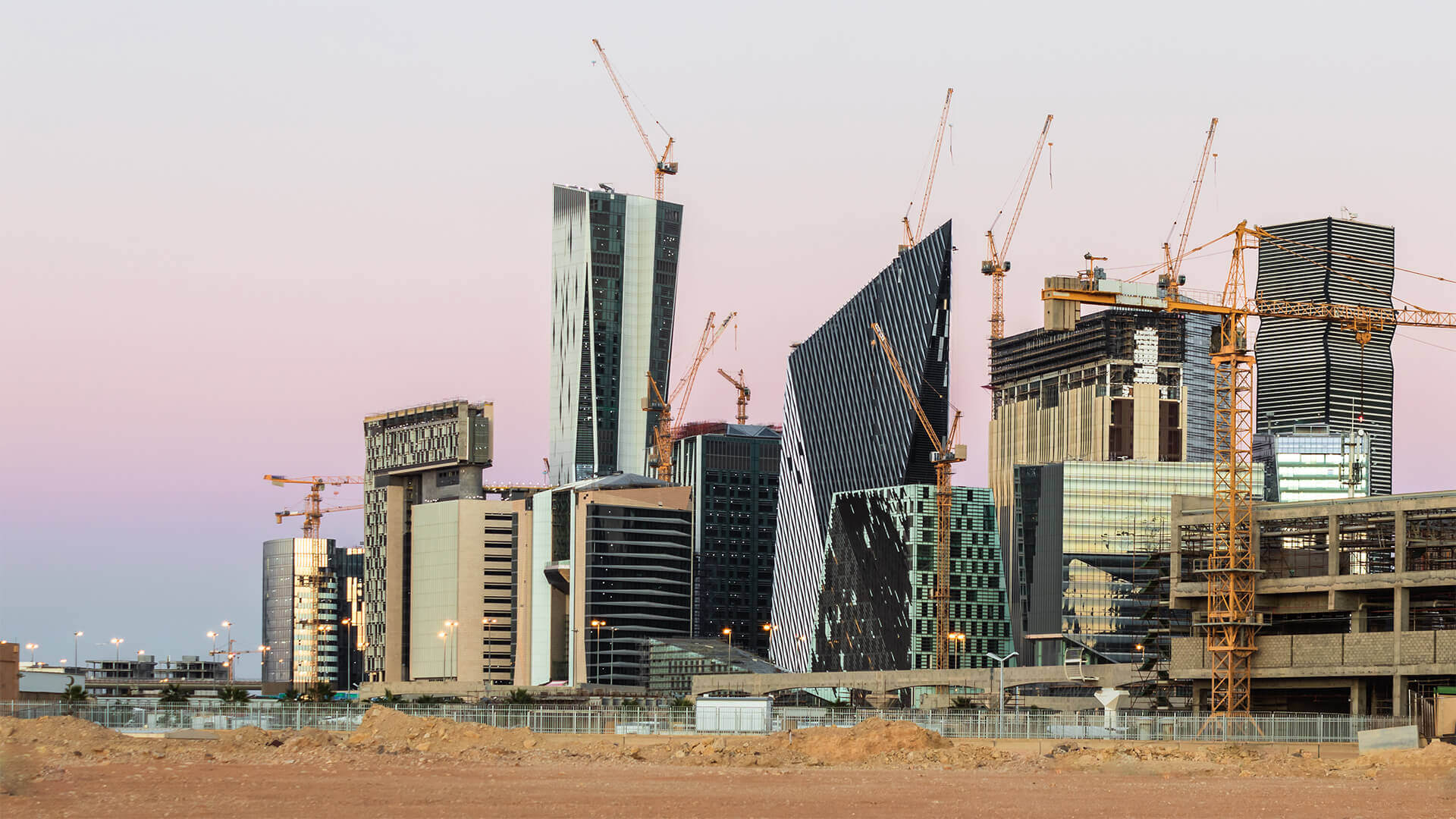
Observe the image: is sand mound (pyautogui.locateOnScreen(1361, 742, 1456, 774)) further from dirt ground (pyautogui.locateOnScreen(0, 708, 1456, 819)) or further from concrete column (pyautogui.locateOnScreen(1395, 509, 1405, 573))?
concrete column (pyautogui.locateOnScreen(1395, 509, 1405, 573))

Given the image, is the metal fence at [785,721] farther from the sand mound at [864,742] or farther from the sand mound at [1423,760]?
the sand mound at [1423,760]

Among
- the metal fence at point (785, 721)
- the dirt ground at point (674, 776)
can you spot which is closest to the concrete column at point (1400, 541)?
the metal fence at point (785, 721)

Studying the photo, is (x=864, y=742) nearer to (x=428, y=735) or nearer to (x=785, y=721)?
(x=428, y=735)

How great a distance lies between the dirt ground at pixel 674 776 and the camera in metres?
68.2

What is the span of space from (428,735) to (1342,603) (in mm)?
94290

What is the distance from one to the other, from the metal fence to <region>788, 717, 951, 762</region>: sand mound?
580 inches

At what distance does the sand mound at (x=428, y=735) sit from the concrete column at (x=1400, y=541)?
282ft

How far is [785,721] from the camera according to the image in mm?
123188

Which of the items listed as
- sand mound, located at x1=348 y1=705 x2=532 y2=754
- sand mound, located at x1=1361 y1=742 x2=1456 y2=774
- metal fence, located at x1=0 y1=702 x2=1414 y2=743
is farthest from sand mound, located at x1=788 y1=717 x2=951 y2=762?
sand mound, located at x1=1361 y1=742 x2=1456 y2=774

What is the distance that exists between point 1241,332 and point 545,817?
13028cm

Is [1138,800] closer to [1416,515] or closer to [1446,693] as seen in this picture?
[1446,693]

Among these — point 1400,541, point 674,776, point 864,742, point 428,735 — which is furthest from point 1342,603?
point 674,776

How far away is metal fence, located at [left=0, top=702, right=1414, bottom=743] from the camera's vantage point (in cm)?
11800

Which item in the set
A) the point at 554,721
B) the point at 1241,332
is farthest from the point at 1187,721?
the point at 1241,332
